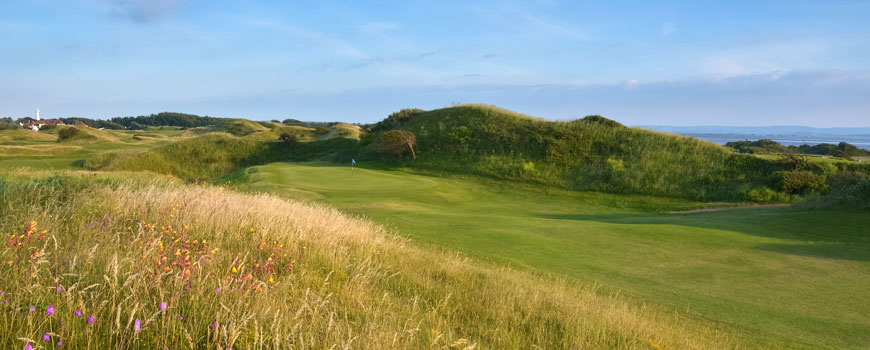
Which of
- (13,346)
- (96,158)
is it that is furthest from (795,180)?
(96,158)

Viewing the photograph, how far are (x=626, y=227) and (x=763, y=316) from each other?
251 inches

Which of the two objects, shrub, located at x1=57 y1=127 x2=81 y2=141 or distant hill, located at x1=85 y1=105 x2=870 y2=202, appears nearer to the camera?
distant hill, located at x1=85 y1=105 x2=870 y2=202

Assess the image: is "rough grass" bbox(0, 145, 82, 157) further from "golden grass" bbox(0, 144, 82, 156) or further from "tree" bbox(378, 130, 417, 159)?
"tree" bbox(378, 130, 417, 159)

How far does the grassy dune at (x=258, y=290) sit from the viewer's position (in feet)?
12.5

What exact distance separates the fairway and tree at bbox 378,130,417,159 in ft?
65.8

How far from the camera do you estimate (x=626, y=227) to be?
13273 mm

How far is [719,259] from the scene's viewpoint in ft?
33.4

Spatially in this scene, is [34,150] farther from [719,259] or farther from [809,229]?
[809,229]

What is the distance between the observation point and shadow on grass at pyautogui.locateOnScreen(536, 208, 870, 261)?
10.9 metres

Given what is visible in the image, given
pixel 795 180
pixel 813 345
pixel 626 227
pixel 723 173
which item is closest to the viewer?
pixel 813 345

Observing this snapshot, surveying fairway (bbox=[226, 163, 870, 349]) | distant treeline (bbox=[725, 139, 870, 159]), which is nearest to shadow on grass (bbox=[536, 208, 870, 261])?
fairway (bbox=[226, 163, 870, 349])

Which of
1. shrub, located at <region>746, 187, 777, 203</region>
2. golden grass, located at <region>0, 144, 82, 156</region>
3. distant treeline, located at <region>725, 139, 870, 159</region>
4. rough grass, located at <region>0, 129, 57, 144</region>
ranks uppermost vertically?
distant treeline, located at <region>725, 139, 870, 159</region>

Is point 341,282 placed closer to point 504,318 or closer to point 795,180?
point 504,318

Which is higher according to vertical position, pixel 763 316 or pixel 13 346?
pixel 13 346
